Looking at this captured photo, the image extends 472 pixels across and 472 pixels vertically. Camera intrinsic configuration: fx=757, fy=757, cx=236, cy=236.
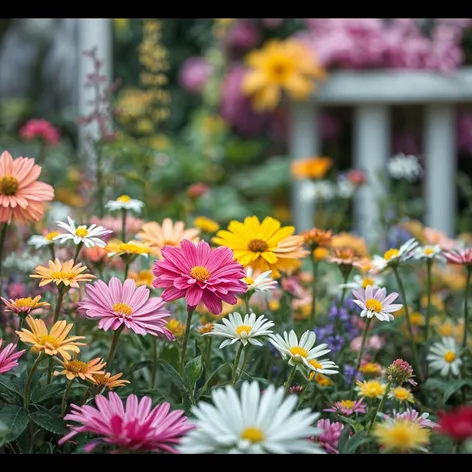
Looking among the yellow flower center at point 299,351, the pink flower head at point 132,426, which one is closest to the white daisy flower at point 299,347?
the yellow flower center at point 299,351

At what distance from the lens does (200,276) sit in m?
0.66

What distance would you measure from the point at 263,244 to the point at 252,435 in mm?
300

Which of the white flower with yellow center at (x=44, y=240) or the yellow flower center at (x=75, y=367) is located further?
the white flower with yellow center at (x=44, y=240)

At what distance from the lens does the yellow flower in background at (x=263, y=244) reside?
782 millimetres

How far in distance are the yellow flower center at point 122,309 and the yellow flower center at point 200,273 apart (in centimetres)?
6

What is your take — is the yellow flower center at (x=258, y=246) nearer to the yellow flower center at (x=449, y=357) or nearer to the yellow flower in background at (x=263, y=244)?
the yellow flower in background at (x=263, y=244)

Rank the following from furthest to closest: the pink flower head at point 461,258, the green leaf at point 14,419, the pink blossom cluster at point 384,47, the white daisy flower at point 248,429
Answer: the pink blossom cluster at point 384,47 < the pink flower head at point 461,258 < the green leaf at point 14,419 < the white daisy flower at point 248,429

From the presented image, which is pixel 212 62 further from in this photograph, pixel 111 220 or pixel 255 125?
pixel 111 220

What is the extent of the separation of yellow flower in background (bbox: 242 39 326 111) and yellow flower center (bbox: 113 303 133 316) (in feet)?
5.08

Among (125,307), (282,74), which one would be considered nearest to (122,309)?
(125,307)

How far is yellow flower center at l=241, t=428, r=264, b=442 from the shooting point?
1.68ft

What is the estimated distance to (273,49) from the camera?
224 centimetres
